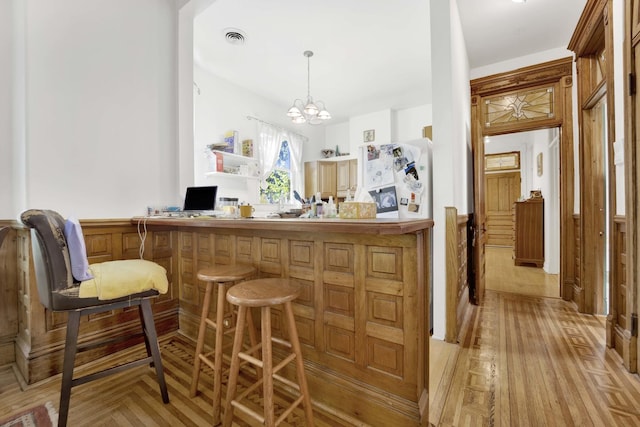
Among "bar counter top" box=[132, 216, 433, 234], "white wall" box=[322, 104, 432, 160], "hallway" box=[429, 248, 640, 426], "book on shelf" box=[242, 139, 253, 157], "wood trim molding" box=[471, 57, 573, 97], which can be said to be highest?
"white wall" box=[322, 104, 432, 160]

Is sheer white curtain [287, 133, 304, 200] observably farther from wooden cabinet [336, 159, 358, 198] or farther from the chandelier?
the chandelier

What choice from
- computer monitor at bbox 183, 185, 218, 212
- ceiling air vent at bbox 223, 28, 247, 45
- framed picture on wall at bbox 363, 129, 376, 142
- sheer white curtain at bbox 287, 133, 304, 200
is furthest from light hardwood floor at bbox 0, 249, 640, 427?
framed picture on wall at bbox 363, 129, 376, 142

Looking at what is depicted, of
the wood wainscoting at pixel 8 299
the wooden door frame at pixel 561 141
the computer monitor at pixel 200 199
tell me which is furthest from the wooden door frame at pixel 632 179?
the wood wainscoting at pixel 8 299

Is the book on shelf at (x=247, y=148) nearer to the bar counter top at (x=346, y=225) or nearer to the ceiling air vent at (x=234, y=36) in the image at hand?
the ceiling air vent at (x=234, y=36)

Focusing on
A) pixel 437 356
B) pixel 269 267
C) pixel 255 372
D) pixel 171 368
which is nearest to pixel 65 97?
pixel 269 267

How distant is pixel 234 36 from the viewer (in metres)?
3.28

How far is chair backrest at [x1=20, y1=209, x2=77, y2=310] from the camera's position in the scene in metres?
1.29

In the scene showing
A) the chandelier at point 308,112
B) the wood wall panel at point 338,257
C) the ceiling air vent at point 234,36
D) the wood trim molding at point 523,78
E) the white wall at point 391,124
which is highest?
the ceiling air vent at point 234,36

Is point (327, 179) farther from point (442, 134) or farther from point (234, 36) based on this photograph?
point (442, 134)

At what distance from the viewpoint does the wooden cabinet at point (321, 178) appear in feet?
20.6

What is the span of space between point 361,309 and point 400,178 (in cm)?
141

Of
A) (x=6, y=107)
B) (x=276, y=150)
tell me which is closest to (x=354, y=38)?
(x=276, y=150)

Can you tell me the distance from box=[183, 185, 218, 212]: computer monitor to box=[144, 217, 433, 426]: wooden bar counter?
564mm

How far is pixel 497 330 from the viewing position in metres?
2.48
